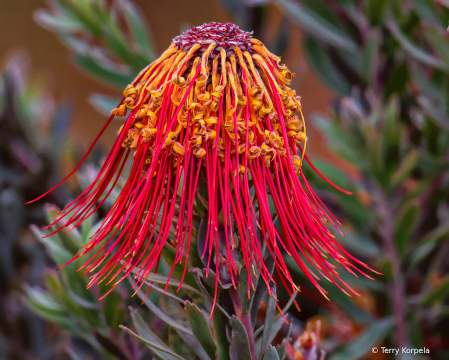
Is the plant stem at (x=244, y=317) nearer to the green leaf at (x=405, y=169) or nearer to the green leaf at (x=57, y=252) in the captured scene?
the green leaf at (x=57, y=252)

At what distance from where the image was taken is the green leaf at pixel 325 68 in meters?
0.60

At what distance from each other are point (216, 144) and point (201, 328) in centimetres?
11

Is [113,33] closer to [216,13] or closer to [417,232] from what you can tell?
[417,232]

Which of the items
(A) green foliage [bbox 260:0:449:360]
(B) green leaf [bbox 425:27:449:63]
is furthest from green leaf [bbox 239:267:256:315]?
(B) green leaf [bbox 425:27:449:63]

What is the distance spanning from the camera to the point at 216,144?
207 mm

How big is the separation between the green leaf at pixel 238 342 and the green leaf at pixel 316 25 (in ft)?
1.35

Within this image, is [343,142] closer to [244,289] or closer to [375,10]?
[375,10]

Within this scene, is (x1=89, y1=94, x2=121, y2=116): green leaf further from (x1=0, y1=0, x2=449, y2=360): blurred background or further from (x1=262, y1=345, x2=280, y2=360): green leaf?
(x1=262, y1=345, x2=280, y2=360): green leaf

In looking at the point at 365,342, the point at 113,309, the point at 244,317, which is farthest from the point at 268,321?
the point at 365,342

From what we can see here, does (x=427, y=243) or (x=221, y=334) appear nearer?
(x=221, y=334)

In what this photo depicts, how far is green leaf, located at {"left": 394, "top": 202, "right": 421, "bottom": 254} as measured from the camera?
1.54 ft

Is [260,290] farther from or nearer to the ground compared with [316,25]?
nearer to the ground

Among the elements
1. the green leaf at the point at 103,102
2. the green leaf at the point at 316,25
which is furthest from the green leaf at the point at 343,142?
the green leaf at the point at 103,102

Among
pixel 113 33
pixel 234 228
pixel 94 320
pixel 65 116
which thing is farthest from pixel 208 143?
pixel 65 116
